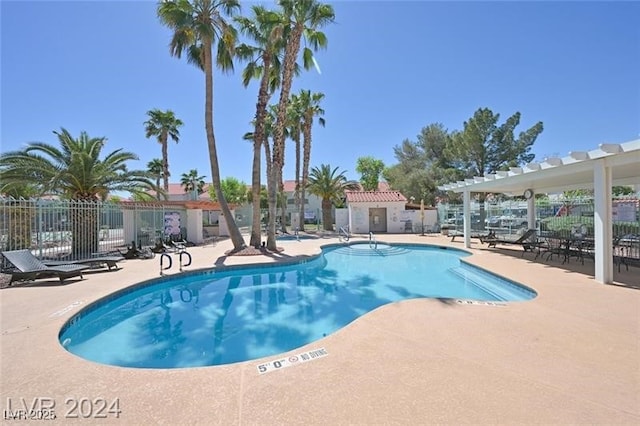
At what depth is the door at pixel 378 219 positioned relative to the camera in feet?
87.8

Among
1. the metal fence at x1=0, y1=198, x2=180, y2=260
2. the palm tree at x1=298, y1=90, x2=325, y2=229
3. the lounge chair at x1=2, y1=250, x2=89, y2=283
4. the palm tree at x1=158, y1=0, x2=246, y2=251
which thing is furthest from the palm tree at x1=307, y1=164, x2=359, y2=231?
the lounge chair at x1=2, y1=250, x2=89, y2=283

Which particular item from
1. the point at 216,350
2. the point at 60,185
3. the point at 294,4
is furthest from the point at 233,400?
the point at 294,4

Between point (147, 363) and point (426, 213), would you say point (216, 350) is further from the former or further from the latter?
point (426, 213)

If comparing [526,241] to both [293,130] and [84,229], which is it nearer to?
[84,229]

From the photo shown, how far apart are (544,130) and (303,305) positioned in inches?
1143

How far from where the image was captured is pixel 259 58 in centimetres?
1573

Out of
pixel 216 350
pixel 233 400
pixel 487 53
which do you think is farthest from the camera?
pixel 487 53

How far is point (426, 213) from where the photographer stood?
25.7m

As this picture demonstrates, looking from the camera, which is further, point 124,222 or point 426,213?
point 426,213

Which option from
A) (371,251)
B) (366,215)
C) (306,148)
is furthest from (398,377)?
(306,148)

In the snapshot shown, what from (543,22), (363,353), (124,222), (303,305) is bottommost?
(303,305)

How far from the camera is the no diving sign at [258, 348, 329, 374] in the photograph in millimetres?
A: 3566

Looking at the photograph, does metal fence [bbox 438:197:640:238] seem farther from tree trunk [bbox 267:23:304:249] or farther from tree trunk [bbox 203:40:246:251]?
tree trunk [bbox 203:40:246:251]

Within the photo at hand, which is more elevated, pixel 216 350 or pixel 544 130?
pixel 544 130
